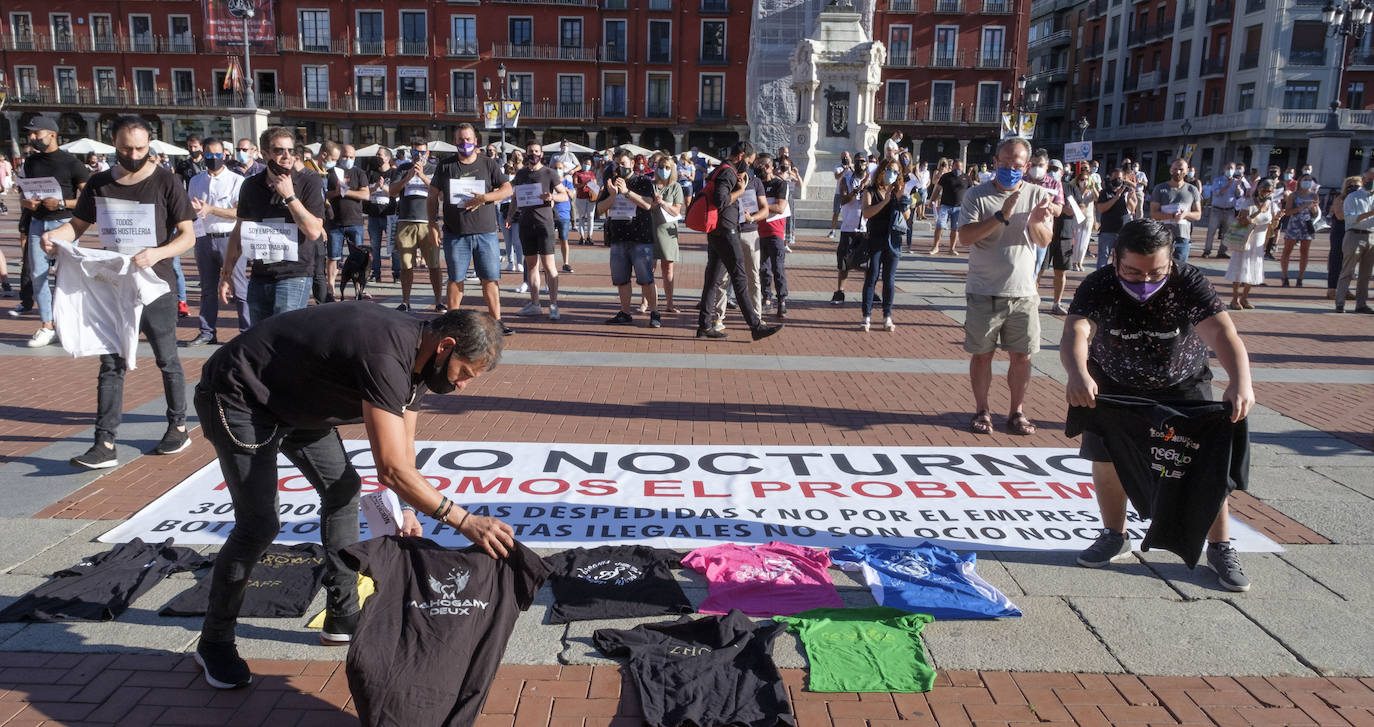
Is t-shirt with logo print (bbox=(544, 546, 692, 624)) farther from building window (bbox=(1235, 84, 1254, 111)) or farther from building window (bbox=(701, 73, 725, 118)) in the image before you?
building window (bbox=(1235, 84, 1254, 111))

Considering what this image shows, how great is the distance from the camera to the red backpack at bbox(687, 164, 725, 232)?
8844 millimetres

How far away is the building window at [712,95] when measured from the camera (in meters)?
50.5

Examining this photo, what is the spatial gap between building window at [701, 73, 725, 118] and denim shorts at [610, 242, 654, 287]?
42.5 m

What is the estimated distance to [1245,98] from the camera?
4862 centimetres

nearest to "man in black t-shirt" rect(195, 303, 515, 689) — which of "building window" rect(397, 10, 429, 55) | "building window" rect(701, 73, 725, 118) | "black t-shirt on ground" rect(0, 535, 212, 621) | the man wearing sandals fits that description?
"black t-shirt on ground" rect(0, 535, 212, 621)

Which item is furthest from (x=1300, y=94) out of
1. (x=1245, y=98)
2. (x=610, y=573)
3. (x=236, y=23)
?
(x=610, y=573)

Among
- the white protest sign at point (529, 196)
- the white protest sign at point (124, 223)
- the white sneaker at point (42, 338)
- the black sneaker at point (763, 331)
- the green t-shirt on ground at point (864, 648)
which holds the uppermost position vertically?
the white protest sign at point (529, 196)

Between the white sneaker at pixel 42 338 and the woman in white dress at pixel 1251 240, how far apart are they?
42.0 feet

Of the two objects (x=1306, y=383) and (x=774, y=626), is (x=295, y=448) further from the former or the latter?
(x=1306, y=383)

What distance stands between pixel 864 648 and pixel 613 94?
50.7 m

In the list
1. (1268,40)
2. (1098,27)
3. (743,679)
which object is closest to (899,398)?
(743,679)

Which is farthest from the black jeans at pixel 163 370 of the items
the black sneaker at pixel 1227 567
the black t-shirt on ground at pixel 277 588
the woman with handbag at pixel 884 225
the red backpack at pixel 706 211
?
the woman with handbag at pixel 884 225

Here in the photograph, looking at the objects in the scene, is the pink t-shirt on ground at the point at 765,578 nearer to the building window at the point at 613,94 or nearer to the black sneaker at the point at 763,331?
the black sneaker at the point at 763,331

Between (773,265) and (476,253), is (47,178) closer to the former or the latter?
(476,253)
